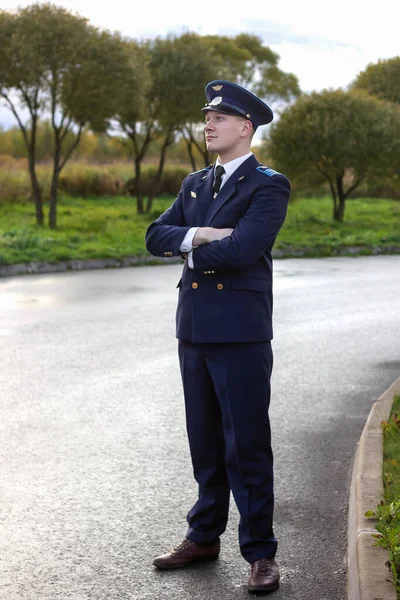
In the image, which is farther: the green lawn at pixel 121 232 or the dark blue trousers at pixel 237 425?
the green lawn at pixel 121 232

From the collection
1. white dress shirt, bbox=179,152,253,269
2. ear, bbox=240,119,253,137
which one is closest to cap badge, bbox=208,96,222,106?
ear, bbox=240,119,253,137

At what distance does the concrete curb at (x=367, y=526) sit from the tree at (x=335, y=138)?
2669 centimetres

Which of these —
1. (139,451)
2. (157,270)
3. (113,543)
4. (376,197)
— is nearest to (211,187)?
(113,543)

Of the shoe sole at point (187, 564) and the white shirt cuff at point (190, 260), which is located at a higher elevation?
the white shirt cuff at point (190, 260)

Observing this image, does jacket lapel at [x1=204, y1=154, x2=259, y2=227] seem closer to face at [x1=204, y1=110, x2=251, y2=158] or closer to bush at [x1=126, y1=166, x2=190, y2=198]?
face at [x1=204, y1=110, x2=251, y2=158]

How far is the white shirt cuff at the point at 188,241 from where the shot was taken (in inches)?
157

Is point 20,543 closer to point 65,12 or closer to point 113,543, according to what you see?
point 113,543

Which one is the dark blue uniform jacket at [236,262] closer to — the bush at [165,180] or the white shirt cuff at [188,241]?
the white shirt cuff at [188,241]

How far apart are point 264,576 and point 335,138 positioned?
29001 mm

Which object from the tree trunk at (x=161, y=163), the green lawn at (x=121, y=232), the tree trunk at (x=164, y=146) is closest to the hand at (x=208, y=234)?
the green lawn at (x=121, y=232)

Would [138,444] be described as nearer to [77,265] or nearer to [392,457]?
[392,457]

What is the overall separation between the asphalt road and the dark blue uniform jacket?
102 centimetres

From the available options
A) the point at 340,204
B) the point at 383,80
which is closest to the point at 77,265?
the point at 340,204

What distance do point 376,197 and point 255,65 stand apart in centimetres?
2934
